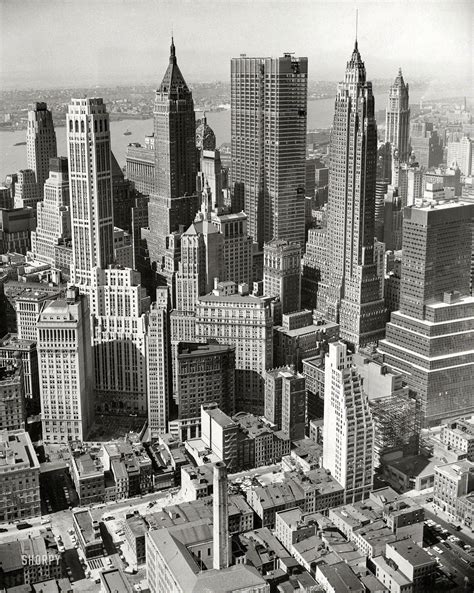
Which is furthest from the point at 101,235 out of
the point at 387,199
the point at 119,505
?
the point at 387,199

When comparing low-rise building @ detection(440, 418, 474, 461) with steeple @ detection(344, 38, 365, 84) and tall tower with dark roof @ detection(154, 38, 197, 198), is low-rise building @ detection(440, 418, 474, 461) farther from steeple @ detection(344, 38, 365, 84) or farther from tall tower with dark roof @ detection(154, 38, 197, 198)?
tall tower with dark roof @ detection(154, 38, 197, 198)

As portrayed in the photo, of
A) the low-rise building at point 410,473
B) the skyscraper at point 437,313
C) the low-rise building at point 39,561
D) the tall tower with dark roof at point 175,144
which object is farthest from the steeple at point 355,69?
the low-rise building at point 39,561

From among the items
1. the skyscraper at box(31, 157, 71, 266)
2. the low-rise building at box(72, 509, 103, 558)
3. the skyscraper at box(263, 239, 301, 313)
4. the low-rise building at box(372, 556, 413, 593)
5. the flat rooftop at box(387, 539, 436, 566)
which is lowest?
the low-rise building at box(72, 509, 103, 558)

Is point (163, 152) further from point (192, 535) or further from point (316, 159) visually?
point (192, 535)

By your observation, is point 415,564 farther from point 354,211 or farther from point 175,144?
point 175,144

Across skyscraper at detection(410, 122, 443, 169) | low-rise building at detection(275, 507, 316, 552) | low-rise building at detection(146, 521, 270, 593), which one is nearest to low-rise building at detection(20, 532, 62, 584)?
low-rise building at detection(146, 521, 270, 593)

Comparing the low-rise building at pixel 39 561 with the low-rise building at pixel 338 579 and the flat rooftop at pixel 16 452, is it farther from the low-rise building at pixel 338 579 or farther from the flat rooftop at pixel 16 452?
the low-rise building at pixel 338 579
